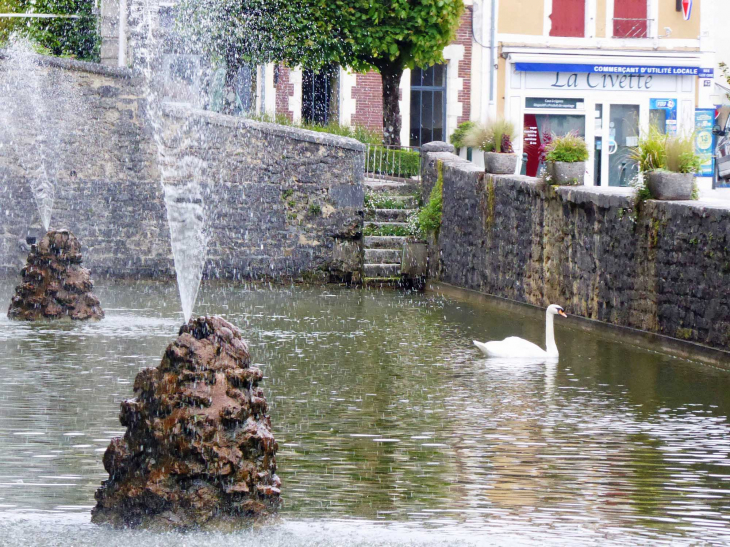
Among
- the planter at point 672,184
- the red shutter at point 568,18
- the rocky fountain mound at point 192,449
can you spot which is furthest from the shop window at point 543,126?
the rocky fountain mound at point 192,449

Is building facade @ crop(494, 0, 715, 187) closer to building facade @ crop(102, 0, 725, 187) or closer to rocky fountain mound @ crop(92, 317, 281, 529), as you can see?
building facade @ crop(102, 0, 725, 187)

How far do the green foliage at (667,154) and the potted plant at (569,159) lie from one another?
80.0 inches

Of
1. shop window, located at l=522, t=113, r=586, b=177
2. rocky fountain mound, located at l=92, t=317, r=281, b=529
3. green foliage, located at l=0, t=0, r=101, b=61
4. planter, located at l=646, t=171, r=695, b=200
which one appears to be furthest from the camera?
shop window, located at l=522, t=113, r=586, b=177

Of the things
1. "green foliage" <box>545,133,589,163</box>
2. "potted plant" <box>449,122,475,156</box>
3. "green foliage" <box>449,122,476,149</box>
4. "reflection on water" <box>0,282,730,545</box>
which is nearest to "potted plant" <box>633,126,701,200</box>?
"reflection on water" <box>0,282,730,545</box>

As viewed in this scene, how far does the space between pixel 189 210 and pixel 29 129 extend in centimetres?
281

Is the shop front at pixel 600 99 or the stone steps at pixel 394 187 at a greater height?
the shop front at pixel 600 99

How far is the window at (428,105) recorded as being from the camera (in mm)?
33156

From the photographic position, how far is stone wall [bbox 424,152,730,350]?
37.9 ft

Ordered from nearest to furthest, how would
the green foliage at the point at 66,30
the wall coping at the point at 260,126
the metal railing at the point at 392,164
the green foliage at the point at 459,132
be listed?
the wall coping at the point at 260,126 < the metal railing at the point at 392,164 < the green foliage at the point at 66,30 < the green foliage at the point at 459,132

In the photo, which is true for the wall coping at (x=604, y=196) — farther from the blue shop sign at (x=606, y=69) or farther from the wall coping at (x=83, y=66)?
the blue shop sign at (x=606, y=69)

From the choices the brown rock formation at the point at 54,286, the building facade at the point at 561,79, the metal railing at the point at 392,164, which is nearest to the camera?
the brown rock formation at the point at 54,286

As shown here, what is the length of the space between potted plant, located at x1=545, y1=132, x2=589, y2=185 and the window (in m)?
18.3

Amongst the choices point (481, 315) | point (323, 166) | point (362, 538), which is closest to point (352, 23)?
point (323, 166)

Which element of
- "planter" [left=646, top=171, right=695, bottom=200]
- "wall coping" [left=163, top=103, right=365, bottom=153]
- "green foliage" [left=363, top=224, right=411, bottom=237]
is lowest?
"green foliage" [left=363, top=224, right=411, bottom=237]
